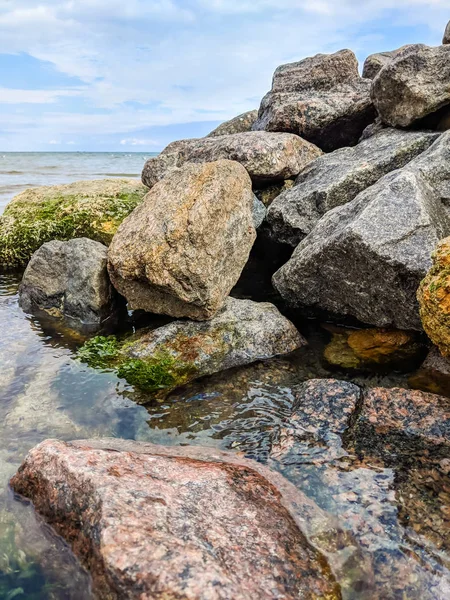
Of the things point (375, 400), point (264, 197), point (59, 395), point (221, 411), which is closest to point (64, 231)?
point (264, 197)

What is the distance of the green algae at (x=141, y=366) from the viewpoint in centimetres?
654

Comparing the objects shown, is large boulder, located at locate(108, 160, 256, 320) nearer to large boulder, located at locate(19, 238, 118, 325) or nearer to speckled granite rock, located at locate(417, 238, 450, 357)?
large boulder, located at locate(19, 238, 118, 325)

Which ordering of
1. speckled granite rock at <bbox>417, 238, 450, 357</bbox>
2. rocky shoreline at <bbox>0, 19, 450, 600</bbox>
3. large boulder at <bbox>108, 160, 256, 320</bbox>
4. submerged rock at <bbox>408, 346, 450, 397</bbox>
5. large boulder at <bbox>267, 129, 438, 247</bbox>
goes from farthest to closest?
large boulder at <bbox>267, 129, 438, 247</bbox>, large boulder at <bbox>108, 160, 256, 320</bbox>, submerged rock at <bbox>408, 346, 450, 397</bbox>, speckled granite rock at <bbox>417, 238, 450, 357</bbox>, rocky shoreline at <bbox>0, 19, 450, 600</bbox>

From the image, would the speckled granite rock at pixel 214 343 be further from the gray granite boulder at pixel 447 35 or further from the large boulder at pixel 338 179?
the gray granite boulder at pixel 447 35

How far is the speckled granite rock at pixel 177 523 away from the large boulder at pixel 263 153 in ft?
23.4

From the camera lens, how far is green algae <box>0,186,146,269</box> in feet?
37.6

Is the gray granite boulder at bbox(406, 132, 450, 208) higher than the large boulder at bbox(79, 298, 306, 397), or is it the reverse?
the gray granite boulder at bbox(406, 132, 450, 208)

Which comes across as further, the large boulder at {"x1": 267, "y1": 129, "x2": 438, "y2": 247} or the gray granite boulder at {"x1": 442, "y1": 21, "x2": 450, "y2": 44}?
the gray granite boulder at {"x1": 442, "y1": 21, "x2": 450, "y2": 44}

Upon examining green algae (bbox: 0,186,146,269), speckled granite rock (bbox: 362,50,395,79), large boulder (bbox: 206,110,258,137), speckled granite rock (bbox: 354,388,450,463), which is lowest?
speckled granite rock (bbox: 354,388,450,463)

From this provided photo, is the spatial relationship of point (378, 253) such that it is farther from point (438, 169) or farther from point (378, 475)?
point (378, 475)

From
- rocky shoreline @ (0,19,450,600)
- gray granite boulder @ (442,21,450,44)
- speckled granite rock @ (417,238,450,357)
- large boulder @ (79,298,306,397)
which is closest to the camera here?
rocky shoreline @ (0,19,450,600)

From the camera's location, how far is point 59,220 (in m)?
11.7

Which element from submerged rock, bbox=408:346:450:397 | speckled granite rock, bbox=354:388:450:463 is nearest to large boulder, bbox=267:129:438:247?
submerged rock, bbox=408:346:450:397

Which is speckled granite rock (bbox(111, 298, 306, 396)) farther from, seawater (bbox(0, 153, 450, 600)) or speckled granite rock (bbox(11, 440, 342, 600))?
speckled granite rock (bbox(11, 440, 342, 600))
